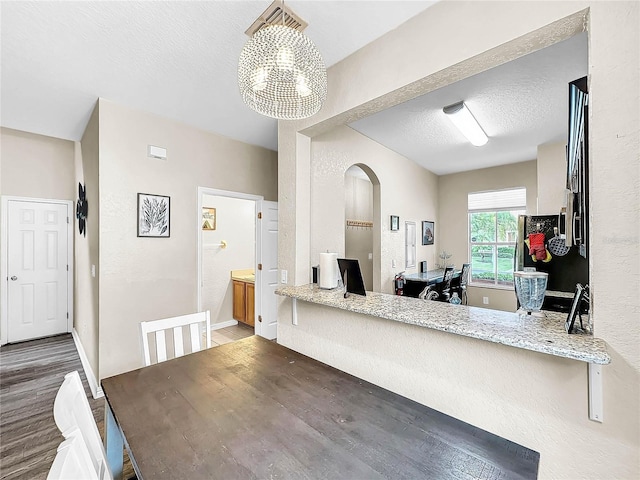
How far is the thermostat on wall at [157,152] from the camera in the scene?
281cm

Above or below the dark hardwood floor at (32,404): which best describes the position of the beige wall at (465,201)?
above

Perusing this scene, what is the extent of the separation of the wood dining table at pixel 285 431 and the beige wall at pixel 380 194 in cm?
107

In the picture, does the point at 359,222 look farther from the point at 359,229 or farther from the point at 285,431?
the point at 285,431

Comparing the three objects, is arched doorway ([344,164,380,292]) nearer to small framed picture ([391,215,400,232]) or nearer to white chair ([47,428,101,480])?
small framed picture ([391,215,400,232])

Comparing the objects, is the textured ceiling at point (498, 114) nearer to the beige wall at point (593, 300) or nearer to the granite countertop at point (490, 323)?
the beige wall at point (593, 300)

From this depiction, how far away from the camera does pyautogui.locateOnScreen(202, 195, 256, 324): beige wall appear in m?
4.58

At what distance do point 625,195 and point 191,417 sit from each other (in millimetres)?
1718

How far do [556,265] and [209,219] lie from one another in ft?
14.3

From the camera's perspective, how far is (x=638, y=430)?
0.94m

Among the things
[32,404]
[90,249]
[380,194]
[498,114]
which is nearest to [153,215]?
[90,249]

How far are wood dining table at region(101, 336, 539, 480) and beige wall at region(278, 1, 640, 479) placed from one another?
315 millimetres

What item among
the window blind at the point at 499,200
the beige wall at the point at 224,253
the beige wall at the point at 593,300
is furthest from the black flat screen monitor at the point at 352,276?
the window blind at the point at 499,200

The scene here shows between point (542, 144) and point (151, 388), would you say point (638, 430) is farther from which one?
point (542, 144)

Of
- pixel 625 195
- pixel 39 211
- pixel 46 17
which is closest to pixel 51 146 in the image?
pixel 39 211
